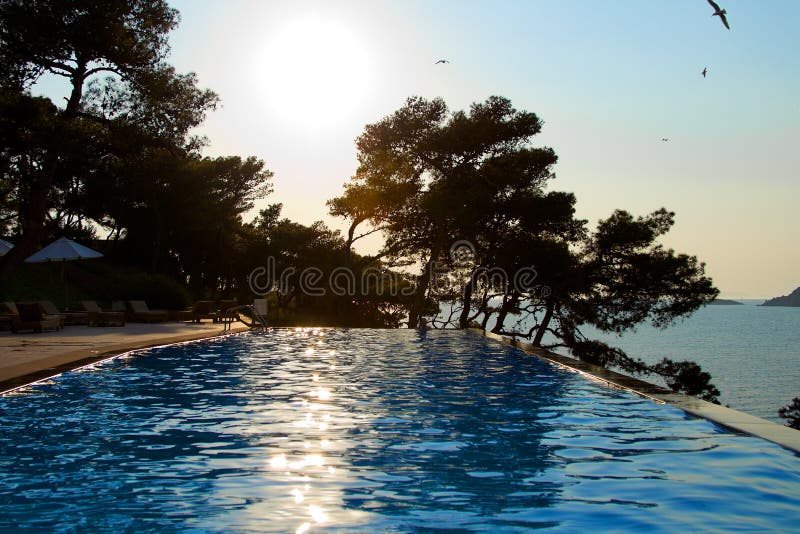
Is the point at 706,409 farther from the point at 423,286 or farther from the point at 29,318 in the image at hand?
the point at 423,286

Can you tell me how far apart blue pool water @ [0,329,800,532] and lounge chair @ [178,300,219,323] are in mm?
12819

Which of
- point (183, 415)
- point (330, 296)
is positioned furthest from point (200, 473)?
point (330, 296)

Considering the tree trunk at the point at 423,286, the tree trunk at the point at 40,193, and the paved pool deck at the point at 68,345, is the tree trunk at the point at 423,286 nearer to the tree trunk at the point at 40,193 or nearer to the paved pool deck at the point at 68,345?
the paved pool deck at the point at 68,345

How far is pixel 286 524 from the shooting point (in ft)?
15.7

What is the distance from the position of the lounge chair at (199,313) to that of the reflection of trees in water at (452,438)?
12.1m

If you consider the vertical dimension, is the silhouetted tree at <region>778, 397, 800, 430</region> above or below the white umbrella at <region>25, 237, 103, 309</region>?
below

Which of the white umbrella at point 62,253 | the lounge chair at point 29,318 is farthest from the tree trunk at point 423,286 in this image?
the lounge chair at point 29,318

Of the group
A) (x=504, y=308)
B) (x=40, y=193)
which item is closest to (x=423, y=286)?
(x=504, y=308)

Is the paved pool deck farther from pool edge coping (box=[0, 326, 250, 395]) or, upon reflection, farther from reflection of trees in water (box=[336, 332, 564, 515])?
reflection of trees in water (box=[336, 332, 564, 515])

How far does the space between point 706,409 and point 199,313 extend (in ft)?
62.3

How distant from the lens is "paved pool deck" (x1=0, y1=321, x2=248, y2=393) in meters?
10.3

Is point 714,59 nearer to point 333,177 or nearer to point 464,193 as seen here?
point 464,193

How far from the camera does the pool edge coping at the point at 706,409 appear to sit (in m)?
6.50

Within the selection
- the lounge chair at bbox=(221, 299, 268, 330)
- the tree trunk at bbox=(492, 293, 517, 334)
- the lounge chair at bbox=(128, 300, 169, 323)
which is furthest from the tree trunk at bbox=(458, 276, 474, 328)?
the lounge chair at bbox=(128, 300, 169, 323)
